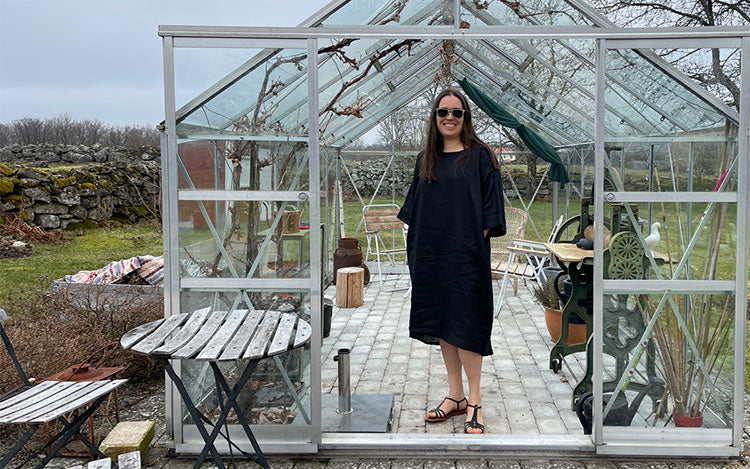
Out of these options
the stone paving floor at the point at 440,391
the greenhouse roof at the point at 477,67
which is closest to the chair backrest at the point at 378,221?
the stone paving floor at the point at 440,391

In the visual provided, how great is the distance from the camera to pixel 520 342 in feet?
16.0

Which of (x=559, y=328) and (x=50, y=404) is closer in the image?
(x=50, y=404)

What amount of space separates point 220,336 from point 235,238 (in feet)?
2.22

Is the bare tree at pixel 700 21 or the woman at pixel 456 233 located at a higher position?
the bare tree at pixel 700 21

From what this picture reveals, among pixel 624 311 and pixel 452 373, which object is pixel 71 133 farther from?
pixel 624 311

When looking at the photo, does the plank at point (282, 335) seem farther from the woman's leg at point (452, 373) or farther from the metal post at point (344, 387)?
the woman's leg at point (452, 373)

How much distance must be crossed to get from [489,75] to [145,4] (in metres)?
4.07

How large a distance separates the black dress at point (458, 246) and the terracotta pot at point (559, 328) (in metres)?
1.52

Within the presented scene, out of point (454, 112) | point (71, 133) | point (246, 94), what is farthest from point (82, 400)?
point (71, 133)

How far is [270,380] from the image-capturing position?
2.90 m

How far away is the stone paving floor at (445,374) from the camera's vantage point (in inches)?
130

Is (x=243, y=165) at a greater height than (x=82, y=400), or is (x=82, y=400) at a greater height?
(x=243, y=165)

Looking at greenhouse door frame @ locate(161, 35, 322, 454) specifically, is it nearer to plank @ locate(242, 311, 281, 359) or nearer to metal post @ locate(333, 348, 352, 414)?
plank @ locate(242, 311, 281, 359)

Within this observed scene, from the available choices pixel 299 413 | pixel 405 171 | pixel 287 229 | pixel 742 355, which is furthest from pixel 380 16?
pixel 405 171
